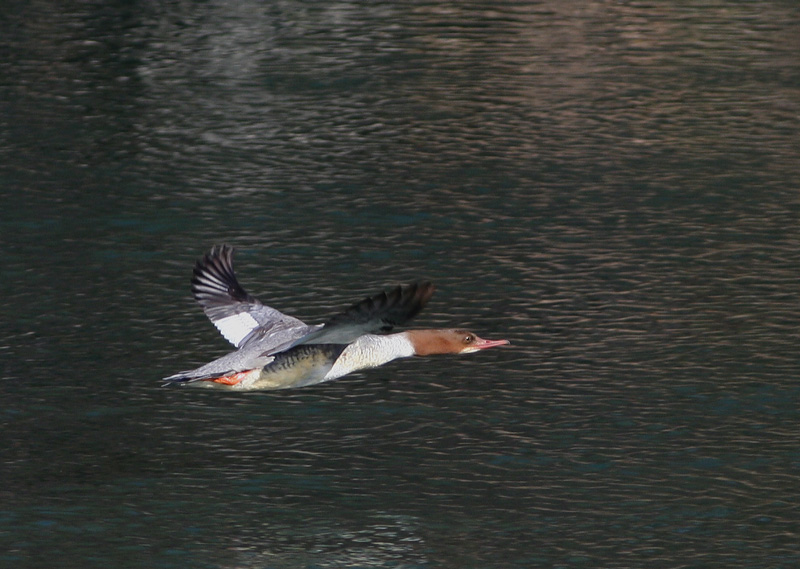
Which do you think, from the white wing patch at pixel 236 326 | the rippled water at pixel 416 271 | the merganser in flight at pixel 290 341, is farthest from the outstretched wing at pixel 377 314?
the white wing patch at pixel 236 326

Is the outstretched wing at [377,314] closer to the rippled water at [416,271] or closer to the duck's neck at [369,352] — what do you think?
the duck's neck at [369,352]

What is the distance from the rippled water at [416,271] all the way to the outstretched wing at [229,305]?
0.77 m

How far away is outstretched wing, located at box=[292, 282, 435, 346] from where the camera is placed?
8055mm

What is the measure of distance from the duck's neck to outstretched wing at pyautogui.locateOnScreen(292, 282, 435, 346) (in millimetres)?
558

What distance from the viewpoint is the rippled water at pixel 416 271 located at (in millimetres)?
9516

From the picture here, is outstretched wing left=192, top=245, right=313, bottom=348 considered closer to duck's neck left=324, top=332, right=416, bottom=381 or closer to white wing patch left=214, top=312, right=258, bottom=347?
white wing patch left=214, top=312, right=258, bottom=347

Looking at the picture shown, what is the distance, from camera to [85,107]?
62.6 ft

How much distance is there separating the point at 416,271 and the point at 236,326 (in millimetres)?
3608

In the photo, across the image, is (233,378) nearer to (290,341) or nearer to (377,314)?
(290,341)

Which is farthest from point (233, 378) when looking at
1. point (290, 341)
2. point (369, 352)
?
point (369, 352)

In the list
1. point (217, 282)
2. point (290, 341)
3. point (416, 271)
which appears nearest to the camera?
point (290, 341)

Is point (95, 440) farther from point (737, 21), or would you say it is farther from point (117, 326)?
point (737, 21)

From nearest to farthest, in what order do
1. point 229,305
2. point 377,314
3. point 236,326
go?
point 377,314
point 236,326
point 229,305

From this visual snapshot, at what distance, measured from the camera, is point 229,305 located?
10.7 metres
